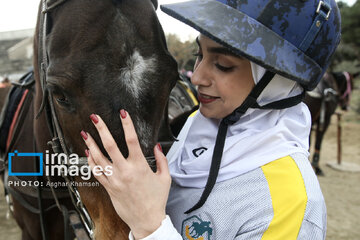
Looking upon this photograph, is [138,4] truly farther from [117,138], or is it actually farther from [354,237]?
[354,237]

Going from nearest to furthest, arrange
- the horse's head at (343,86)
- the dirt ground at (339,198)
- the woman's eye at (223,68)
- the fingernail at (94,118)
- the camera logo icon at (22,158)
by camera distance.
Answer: the fingernail at (94,118) → the woman's eye at (223,68) → the camera logo icon at (22,158) → the dirt ground at (339,198) → the horse's head at (343,86)

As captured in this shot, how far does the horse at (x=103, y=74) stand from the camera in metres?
1.04

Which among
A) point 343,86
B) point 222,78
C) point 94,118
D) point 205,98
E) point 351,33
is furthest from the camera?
point 351,33

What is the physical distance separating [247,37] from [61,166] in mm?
981

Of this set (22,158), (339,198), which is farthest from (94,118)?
(339,198)

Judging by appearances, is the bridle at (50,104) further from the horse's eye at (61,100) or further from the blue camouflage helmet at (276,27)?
the blue camouflage helmet at (276,27)

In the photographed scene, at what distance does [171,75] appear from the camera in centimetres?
120

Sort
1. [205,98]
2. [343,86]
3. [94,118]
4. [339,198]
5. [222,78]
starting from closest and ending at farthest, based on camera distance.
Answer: [94,118] < [222,78] < [205,98] < [339,198] < [343,86]

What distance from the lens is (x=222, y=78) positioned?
1.09 meters

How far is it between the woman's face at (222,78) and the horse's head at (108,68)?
15 centimetres

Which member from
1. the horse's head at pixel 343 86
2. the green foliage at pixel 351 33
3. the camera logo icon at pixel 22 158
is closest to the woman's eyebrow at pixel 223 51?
the camera logo icon at pixel 22 158

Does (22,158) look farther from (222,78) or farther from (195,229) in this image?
(222,78)

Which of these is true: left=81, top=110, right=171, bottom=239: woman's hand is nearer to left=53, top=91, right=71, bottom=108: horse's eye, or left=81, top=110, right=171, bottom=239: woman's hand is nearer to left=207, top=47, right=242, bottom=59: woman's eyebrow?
left=53, top=91, right=71, bottom=108: horse's eye

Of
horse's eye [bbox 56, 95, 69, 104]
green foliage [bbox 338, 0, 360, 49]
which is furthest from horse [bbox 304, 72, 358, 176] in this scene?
green foliage [bbox 338, 0, 360, 49]
